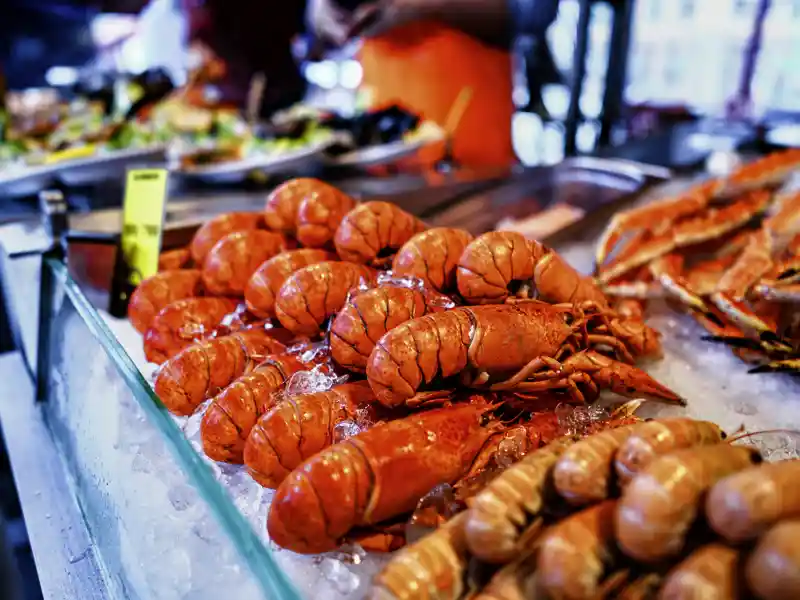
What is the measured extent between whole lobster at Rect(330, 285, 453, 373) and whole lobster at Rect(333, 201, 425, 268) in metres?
0.30

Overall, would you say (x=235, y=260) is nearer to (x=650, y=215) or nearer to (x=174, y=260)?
(x=174, y=260)

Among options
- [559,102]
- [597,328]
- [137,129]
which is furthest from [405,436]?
[559,102]

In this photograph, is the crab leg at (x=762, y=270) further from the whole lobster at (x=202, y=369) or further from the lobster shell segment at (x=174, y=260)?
the lobster shell segment at (x=174, y=260)

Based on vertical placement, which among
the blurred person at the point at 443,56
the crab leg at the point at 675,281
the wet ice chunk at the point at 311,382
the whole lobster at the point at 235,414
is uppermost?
the blurred person at the point at 443,56

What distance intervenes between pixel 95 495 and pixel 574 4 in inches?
170

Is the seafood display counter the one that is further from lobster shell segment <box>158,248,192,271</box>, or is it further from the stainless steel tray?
the stainless steel tray

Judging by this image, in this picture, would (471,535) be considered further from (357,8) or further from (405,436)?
(357,8)

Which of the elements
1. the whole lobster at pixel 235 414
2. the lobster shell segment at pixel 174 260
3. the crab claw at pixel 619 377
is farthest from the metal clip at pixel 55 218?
the crab claw at pixel 619 377

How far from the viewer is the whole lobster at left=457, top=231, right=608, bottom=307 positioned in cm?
156

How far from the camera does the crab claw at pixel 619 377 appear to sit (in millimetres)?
1483

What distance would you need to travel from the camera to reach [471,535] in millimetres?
943

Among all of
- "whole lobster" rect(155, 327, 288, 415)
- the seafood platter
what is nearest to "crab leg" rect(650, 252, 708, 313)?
the seafood platter

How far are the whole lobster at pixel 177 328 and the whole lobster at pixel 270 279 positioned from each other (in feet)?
0.50

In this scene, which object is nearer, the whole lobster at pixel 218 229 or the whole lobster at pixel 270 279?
the whole lobster at pixel 270 279
